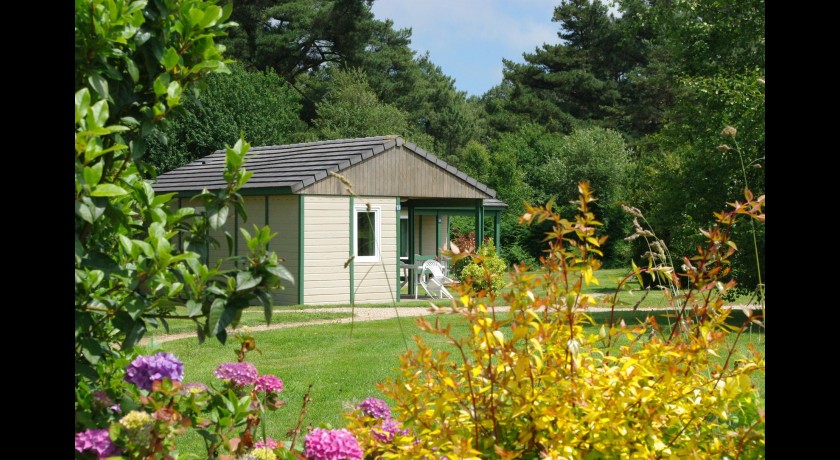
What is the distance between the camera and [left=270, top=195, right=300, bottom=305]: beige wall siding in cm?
1880

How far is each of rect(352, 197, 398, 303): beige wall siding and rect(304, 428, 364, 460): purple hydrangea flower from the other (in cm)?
1685

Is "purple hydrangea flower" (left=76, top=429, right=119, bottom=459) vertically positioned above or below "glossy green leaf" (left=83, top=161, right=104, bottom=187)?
below

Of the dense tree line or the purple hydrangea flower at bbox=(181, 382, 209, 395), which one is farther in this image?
the dense tree line

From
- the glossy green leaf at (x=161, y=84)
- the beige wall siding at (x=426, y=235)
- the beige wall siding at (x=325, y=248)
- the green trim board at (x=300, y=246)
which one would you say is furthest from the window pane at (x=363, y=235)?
the glossy green leaf at (x=161, y=84)

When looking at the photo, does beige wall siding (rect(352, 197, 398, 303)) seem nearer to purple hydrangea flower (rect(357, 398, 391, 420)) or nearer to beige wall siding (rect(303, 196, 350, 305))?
beige wall siding (rect(303, 196, 350, 305))

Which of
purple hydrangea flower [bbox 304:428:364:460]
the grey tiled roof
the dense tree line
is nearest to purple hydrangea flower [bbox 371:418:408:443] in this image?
purple hydrangea flower [bbox 304:428:364:460]

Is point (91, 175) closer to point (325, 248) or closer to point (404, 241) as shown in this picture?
point (325, 248)

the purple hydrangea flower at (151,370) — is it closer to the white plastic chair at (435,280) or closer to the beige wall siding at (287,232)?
the beige wall siding at (287,232)

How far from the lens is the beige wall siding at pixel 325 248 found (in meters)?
18.9

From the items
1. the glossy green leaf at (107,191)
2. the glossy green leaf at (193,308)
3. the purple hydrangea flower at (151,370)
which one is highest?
the glossy green leaf at (107,191)

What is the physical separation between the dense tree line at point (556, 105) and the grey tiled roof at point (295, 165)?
1.62m
